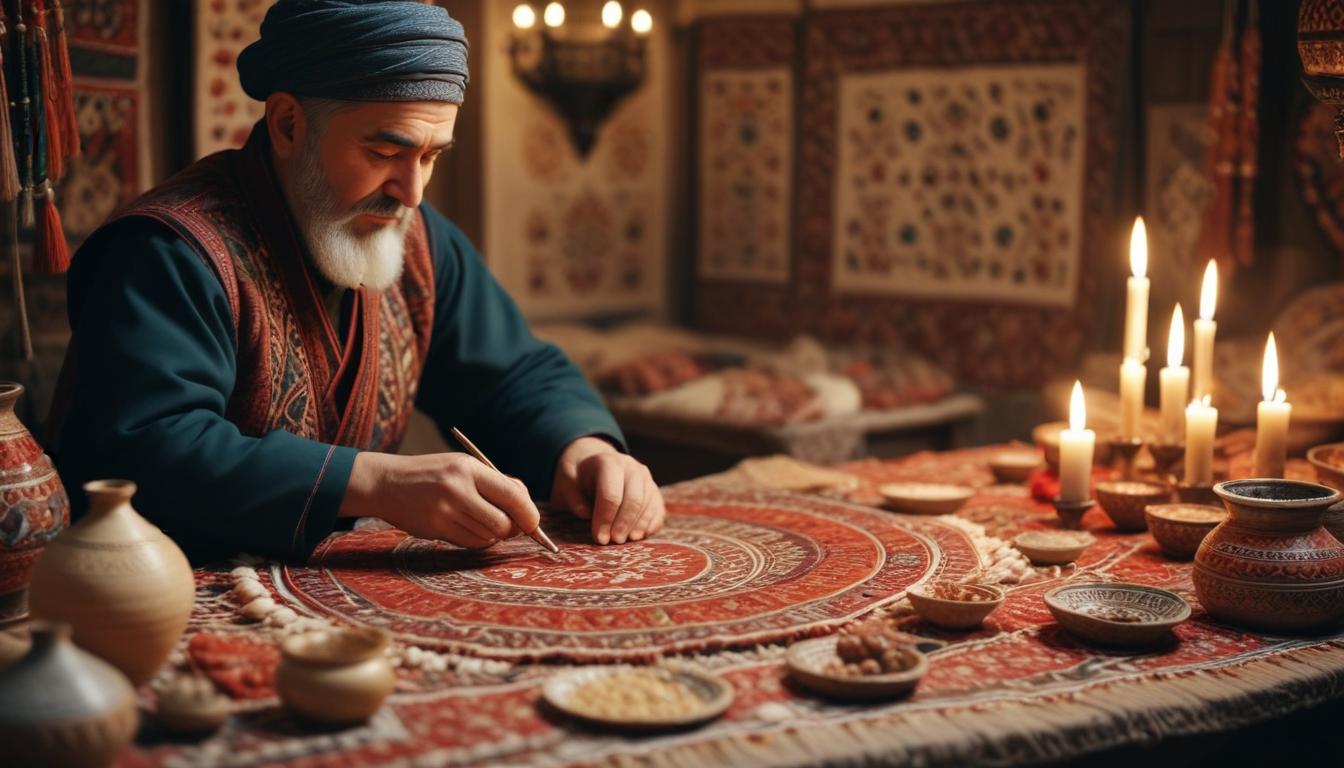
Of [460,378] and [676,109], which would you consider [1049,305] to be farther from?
[460,378]

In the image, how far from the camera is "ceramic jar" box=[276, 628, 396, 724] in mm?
1763

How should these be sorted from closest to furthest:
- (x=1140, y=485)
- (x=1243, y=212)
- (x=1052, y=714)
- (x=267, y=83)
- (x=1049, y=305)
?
(x=1052, y=714), (x=267, y=83), (x=1140, y=485), (x=1243, y=212), (x=1049, y=305)

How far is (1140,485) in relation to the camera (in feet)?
9.99

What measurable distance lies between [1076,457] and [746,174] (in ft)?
14.3

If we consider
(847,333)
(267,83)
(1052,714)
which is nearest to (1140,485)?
(1052,714)

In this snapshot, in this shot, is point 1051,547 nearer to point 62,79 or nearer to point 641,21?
point 62,79

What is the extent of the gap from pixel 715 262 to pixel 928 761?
5.59 m

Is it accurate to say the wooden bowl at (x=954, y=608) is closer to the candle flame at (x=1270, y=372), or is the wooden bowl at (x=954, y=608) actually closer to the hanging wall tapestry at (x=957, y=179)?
the candle flame at (x=1270, y=372)

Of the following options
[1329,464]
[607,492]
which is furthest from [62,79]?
[1329,464]

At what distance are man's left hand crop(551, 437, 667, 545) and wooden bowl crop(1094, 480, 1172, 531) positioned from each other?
3.09 ft

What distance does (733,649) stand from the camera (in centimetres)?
212

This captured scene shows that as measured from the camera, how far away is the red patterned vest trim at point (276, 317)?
8.89 feet

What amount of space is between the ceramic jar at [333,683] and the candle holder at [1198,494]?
1845 millimetres

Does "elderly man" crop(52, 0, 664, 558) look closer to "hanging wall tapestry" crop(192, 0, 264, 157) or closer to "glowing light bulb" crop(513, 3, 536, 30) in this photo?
"hanging wall tapestry" crop(192, 0, 264, 157)
